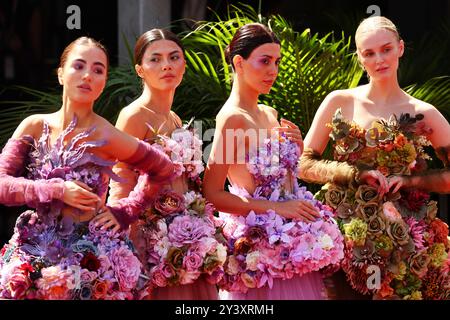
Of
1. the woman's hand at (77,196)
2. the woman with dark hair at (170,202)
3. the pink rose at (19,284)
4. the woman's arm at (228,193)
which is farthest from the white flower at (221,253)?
the pink rose at (19,284)

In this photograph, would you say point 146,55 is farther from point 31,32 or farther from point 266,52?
point 31,32

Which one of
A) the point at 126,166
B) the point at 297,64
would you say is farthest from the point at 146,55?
the point at 297,64

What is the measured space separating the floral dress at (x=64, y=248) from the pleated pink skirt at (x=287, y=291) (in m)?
0.57

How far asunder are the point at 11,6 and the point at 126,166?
414 cm

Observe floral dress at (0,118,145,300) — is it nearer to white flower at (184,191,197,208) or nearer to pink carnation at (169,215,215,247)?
pink carnation at (169,215,215,247)

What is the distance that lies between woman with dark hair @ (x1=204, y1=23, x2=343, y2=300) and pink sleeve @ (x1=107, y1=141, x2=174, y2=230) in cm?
31

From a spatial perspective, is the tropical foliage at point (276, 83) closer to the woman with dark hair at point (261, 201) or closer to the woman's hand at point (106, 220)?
the woman with dark hair at point (261, 201)

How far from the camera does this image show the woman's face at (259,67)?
4887 mm

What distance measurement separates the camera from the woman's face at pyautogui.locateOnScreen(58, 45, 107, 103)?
447cm

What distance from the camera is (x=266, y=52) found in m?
4.90

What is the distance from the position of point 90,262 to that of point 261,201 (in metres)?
0.91

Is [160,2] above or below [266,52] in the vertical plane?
above

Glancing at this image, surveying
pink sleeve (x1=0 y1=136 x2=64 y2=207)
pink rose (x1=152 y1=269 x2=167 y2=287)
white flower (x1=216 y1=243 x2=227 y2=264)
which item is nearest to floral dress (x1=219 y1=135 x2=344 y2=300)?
white flower (x1=216 y1=243 x2=227 y2=264)

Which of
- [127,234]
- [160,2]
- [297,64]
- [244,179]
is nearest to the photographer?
[127,234]
